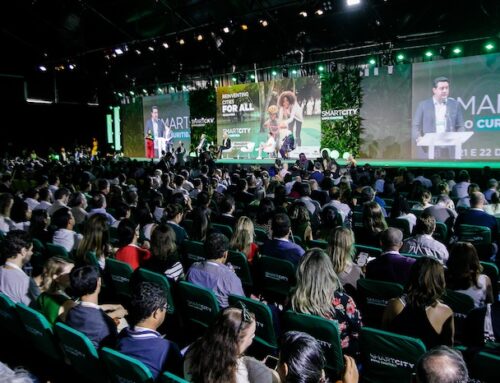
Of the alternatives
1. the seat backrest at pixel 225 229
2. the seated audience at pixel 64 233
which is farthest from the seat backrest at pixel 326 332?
the seated audience at pixel 64 233

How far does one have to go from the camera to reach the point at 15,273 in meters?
3.88

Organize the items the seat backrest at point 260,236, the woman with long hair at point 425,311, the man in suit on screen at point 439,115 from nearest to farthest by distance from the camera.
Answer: the woman with long hair at point 425,311, the seat backrest at point 260,236, the man in suit on screen at point 439,115

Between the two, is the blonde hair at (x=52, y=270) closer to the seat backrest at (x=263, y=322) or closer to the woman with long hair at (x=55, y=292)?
the woman with long hair at (x=55, y=292)

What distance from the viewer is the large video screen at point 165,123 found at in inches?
909

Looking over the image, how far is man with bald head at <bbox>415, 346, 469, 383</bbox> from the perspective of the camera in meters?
1.62

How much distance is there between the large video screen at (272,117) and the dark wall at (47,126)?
1083 centimetres

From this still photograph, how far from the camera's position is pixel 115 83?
2502 centimetres

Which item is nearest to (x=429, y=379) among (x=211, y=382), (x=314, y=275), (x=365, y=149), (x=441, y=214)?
(x=211, y=382)

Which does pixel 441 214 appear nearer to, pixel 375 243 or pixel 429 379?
pixel 375 243

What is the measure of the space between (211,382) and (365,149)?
16.4 metres

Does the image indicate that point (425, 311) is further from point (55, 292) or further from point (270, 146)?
point (270, 146)

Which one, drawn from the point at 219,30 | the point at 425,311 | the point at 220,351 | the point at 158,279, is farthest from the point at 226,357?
the point at 219,30

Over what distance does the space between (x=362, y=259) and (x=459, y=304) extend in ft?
5.00

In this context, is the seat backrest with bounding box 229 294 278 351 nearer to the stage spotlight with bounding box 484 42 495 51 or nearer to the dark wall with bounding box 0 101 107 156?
the stage spotlight with bounding box 484 42 495 51
